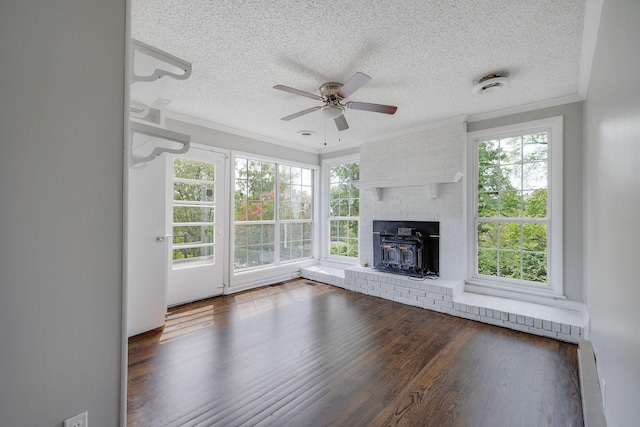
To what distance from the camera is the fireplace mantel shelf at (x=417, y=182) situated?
378 cm

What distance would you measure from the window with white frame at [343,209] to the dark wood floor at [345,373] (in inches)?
79.2

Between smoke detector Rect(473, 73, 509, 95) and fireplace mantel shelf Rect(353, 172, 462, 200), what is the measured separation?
45.4 inches

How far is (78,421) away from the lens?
3.11ft

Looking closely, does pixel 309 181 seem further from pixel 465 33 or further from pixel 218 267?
pixel 465 33

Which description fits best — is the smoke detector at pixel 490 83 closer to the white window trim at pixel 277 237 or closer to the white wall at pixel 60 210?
the white wall at pixel 60 210

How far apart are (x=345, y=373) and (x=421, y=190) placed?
2.93 metres

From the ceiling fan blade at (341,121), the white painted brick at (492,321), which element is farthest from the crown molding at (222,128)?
the white painted brick at (492,321)

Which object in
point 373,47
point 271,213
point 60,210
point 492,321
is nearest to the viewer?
point 60,210

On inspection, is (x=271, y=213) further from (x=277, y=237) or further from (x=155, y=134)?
(x=155, y=134)

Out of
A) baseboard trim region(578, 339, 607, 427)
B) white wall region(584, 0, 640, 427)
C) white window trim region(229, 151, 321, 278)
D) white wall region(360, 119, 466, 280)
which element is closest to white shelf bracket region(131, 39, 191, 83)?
white wall region(584, 0, 640, 427)

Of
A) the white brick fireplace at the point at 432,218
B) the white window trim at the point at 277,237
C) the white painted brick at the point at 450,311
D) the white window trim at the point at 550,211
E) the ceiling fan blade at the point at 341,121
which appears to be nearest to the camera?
the ceiling fan blade at the point at 341,121

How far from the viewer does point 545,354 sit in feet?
8.38

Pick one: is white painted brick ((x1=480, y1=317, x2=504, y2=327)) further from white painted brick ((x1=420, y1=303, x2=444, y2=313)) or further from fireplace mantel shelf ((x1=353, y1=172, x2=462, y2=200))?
fireplace mantel shelf ((x1=353, y1=172, x2=462, y2=200))

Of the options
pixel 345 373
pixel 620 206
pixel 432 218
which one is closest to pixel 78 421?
pixel 345 373
